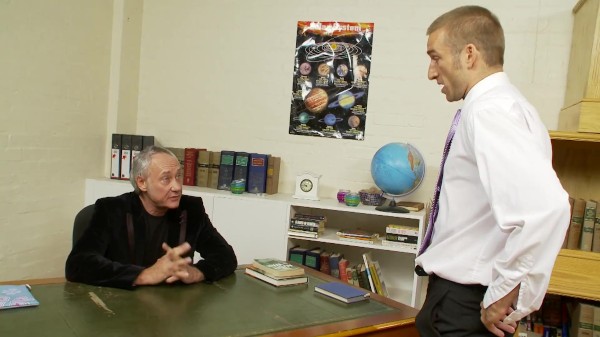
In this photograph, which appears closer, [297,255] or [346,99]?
[297,255]

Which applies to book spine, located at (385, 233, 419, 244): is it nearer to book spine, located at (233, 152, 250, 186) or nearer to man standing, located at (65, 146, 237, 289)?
book spine, located at (233, 152, 250, 186)

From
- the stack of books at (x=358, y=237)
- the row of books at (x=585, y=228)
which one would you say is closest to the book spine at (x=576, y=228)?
the row of books at (x=585, y=228)

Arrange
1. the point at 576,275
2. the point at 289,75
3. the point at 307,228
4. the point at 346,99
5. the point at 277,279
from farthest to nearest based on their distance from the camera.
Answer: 1. the point at 289,75
2. the point at 346,99
3. the point at 307,228
4. the point at 576,275
5. the point at 277,279

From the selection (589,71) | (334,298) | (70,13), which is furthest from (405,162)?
(70,13)

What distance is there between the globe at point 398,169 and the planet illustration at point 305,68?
92 cm

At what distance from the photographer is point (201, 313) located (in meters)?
1.70

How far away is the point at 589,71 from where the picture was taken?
277cm

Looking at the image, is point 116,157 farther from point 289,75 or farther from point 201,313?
point 201,313

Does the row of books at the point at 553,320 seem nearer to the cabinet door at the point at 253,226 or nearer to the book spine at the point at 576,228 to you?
the book spine at the point at 576,228

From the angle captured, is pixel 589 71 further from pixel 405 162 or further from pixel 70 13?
pixel 70 13

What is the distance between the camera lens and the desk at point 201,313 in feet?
4.95

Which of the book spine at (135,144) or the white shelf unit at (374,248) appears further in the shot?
the book spine at (135,144)

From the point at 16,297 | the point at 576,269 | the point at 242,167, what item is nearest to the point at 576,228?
the point at 576,269

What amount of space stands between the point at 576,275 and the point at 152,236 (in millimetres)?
2209
